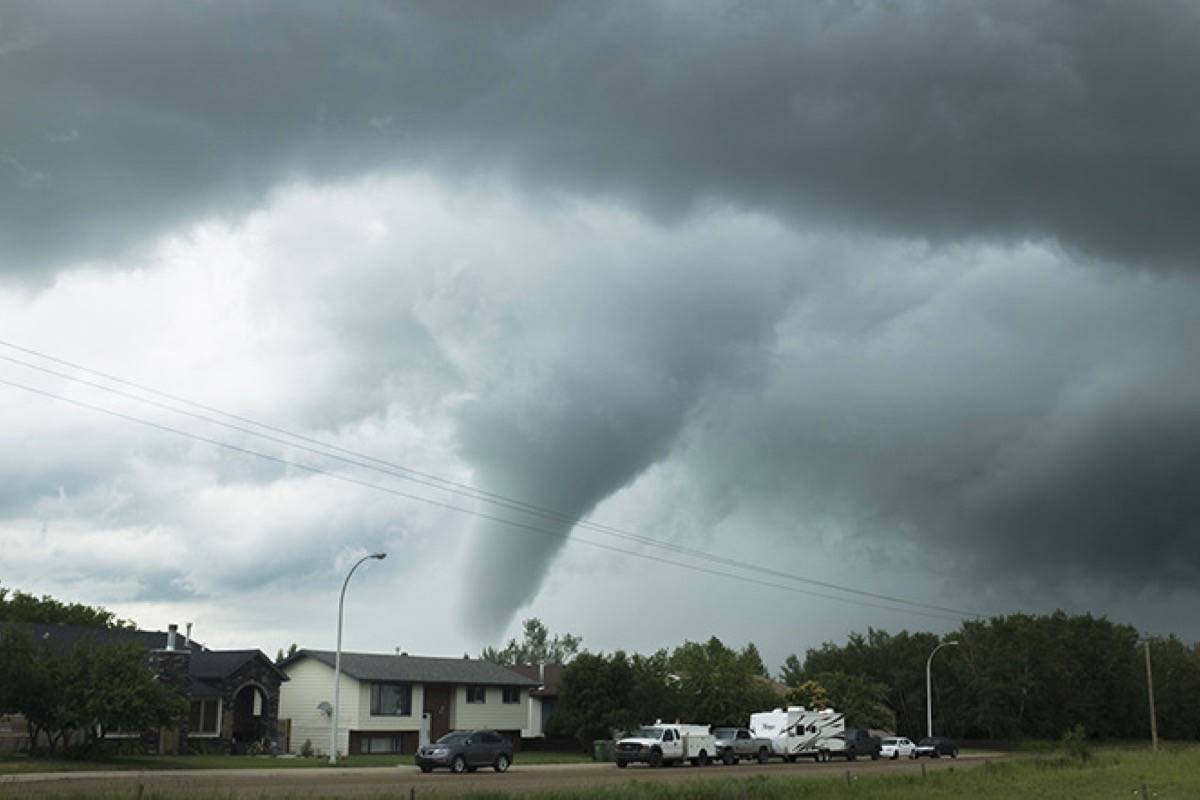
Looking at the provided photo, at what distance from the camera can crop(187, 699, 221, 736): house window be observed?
6372cm

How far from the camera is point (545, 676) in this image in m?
89.6

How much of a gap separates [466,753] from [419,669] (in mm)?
26215

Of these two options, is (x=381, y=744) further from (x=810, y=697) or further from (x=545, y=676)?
(x=810, y=697)

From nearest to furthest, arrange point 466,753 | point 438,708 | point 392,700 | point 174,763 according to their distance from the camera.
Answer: point 466,753
point 174,763
point 392,700
point 438,708

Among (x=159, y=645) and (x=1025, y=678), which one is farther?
(x=1025, y=678)

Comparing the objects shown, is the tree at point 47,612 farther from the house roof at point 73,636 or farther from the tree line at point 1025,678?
the tree line at point 1025,678

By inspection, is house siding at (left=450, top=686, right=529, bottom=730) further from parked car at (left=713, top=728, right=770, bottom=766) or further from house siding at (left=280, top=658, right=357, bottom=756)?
parked car at (left=713, top=728, right=770, bottom=766)

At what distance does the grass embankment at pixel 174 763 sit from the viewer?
4516cm

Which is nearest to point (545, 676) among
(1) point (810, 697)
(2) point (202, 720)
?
(1) point (810, 697)

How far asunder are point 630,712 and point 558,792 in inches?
1708

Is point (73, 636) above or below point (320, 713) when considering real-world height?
above

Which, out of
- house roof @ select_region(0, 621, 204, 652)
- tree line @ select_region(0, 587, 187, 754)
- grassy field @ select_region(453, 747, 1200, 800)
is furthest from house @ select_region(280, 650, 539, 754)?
grassy field @ select_region(453, 747, 1200, 800)

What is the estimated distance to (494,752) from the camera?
5244cm

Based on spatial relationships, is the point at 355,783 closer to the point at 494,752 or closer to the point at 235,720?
the point at 494,752
